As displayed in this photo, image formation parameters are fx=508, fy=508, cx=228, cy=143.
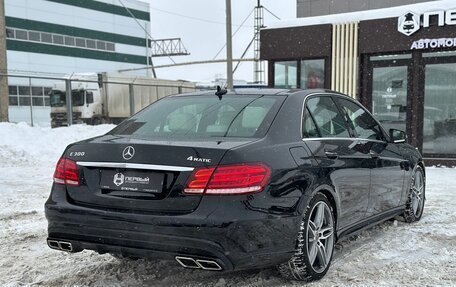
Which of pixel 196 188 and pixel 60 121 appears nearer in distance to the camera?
pixel 196 188

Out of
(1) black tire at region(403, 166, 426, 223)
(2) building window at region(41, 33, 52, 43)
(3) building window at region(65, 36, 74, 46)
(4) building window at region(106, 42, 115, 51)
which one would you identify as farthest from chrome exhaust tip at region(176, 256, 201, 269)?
(4) building window at region(106, 42, 115, 51)

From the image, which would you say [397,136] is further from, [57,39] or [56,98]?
[57,39]

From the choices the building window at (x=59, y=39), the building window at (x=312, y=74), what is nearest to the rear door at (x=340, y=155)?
the building window at (x=312, y=74)

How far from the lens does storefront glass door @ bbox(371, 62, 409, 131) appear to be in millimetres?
11969

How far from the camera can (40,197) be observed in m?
7.74

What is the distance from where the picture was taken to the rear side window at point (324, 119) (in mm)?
4158

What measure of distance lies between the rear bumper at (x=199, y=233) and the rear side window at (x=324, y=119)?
94cm

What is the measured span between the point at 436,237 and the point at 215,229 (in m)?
3.11

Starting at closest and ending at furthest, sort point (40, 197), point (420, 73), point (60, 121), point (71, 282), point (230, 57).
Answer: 1. point (71, 282)
2. point (40, 197)
3. point (420, 73)
4. point (230, 57)
5. point (60, 121)

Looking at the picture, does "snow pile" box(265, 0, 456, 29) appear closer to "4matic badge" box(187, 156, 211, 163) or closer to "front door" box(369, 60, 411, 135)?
"front door" box(369, 60, 411, 135)

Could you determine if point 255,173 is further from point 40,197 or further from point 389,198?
point 40,197

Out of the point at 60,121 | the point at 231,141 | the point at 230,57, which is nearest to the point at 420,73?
the point at 230,57

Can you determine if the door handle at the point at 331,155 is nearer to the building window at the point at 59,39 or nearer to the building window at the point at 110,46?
the building window at the point at 59,39

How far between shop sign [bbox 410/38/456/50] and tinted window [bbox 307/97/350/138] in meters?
7.57
